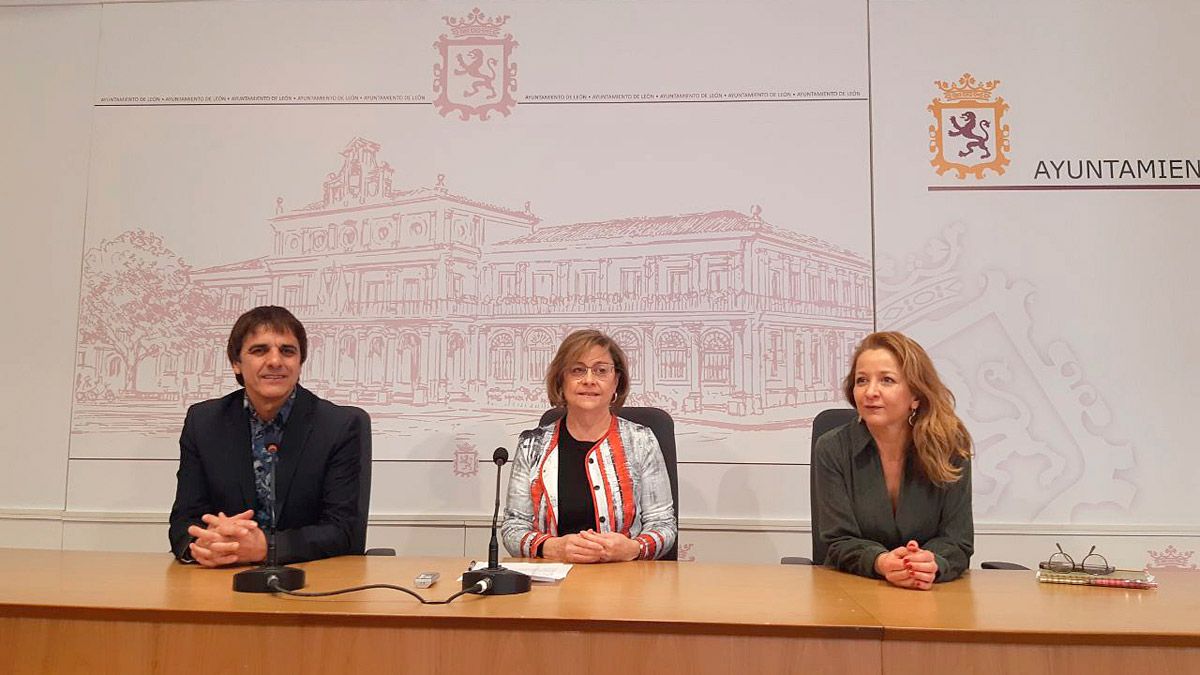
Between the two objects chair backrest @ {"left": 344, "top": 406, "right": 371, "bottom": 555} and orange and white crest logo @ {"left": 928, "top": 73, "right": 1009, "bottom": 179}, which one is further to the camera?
orange and white crest logo @ {"left": 928, "top": 73, "right": 1009, "bottom": 179}

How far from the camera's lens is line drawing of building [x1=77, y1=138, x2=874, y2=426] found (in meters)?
3.73

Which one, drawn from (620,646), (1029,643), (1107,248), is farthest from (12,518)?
(1107,248)

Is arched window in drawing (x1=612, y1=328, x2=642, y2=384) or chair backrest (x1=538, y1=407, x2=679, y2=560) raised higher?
arched window in drawing (x1=612, y1=328, x2=642, y2=384)

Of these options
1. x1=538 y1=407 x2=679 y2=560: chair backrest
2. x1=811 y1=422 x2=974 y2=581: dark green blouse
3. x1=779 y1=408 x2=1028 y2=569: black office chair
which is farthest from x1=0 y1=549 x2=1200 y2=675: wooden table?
x1=538 y1=407 x2=679 y2=560: chair backrest

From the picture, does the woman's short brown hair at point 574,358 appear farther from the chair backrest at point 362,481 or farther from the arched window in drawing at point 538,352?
the arched window in drawing at point 538,352

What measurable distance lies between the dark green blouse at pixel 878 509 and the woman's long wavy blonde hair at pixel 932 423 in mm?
41

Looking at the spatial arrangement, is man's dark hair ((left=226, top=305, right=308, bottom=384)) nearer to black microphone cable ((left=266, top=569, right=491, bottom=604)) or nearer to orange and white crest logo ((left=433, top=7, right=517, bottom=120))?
black microphone cable ((left=266, top=569, right=491, bottom=604))

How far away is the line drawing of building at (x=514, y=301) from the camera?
3.73 metres

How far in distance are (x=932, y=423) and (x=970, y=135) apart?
1.75 m

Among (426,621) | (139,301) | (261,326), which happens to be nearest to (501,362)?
(261,326)

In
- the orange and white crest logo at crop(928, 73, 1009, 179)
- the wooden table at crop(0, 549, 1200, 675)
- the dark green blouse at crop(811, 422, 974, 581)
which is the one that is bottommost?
the wooden table at crop(0, 549, 1200, 675)

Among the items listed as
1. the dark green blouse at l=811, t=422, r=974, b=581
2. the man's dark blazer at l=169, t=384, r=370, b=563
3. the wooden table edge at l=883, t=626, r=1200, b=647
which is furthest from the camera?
the man's dark blazer at l=169, t=384, r=370, b=563

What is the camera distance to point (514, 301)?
383cm

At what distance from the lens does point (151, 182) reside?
3990 millimetres
